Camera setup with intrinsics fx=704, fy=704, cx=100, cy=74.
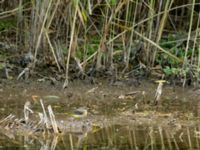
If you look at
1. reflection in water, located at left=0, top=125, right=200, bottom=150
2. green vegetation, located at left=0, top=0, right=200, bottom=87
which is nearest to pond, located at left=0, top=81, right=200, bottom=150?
reflection in water, located at left=0, top=125, right=200, bottom=150

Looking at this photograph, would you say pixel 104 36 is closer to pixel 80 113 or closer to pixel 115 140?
pixel 80 113

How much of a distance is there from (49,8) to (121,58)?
829 mm

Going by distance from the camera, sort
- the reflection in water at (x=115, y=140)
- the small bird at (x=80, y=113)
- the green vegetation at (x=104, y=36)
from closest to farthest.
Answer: the reflection in water at (x=115, y=140)
the small bird at (x=80, y=113)
the green vegetation at (x=104, y=36)

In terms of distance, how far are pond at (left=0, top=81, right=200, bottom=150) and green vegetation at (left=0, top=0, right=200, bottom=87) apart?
0.24 m

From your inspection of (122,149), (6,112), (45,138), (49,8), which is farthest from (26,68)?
(122,149)

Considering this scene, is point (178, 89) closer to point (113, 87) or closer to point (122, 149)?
point (113, 87)

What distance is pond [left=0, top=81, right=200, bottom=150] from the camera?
13.9ft

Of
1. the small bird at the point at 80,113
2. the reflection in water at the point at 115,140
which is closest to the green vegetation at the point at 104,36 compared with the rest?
the small bird at the point at 80,113

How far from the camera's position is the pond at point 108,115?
4241mm

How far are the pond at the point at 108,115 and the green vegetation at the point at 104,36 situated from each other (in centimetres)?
24

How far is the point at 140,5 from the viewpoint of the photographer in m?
6.18

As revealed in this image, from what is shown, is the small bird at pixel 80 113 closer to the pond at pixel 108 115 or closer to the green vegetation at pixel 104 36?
the pond at pixel 108 115

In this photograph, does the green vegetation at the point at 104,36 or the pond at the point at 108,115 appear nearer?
the pond at the point at 108,115

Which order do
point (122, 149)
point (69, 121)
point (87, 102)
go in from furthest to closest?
1. point (87, 102)
2. point (69, 121)
3. point (122, 149)
